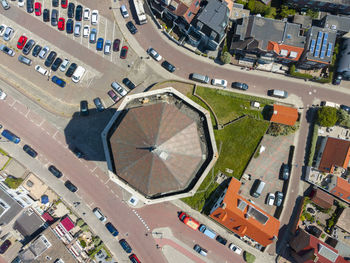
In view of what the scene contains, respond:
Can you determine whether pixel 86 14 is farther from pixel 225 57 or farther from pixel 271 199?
pixel 271 199

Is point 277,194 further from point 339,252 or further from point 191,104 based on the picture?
point 191,104

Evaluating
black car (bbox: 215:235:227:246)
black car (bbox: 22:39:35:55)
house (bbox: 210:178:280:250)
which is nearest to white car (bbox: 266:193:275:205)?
house (bbox: 210:178:280:250)

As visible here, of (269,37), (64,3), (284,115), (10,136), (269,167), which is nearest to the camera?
(269,37)

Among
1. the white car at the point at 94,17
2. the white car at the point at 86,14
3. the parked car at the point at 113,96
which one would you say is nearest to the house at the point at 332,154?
the parked car at the point at 113,96

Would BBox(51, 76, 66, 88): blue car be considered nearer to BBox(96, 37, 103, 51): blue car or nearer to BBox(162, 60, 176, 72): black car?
BBox(96, 37, 103, 51): blue car

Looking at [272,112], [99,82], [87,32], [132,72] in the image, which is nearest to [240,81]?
[272,112]

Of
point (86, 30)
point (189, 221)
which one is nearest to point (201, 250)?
point (189, 221)

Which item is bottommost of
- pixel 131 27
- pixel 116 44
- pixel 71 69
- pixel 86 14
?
pixel 71 69
